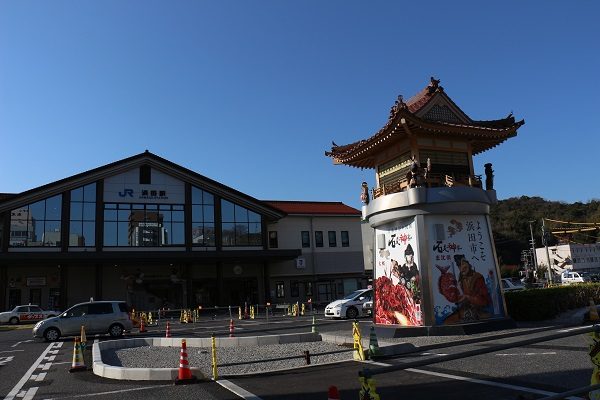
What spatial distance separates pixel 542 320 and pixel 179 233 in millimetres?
29692

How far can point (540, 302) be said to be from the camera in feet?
60.1

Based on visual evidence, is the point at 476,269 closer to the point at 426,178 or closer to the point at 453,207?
the point at 453,207

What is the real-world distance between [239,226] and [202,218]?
3.37 m

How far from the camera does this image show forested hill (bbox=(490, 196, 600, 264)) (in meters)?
99.1

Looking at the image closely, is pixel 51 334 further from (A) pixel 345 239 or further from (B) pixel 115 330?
(A) pixel 345 239

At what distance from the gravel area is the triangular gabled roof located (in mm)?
25679

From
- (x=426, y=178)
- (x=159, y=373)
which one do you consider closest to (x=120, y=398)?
(x=159, y=373)

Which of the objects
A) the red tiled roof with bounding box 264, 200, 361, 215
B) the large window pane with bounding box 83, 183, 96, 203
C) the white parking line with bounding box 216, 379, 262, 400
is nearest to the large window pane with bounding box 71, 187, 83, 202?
the large window pane with bounding box 83, 183, 96, 203

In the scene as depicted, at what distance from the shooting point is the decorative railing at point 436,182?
1667 cm

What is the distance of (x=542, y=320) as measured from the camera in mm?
18406

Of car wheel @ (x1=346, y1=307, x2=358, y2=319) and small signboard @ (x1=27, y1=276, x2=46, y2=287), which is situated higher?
small signboard @ (x1=27, y1=276, x2=46, y2=287)

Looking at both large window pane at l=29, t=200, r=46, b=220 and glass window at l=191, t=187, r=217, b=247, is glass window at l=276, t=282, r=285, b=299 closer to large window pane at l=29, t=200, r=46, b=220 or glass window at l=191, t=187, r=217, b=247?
glass window at l=191, t=187, r=217, b=247

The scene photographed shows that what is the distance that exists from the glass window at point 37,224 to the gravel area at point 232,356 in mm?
25151

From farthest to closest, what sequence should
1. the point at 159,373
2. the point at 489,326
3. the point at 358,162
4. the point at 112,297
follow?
the point at 112,297, the point at 358,162, the point at 489,326, the point at 159,373
